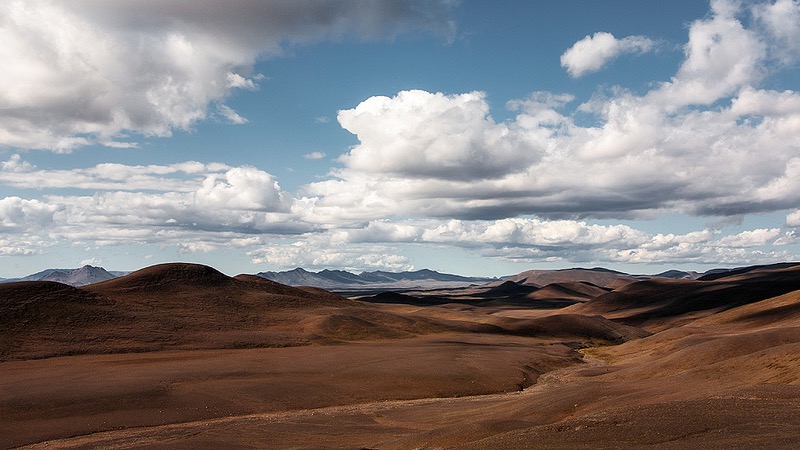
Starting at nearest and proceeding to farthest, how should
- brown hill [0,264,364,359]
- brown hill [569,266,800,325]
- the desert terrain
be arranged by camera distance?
the desert terrain
brown hill [0,264,364,359]
brown hill [569,266,800,325]

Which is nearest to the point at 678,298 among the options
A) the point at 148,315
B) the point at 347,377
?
the point at 148,315

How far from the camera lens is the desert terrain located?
2383 centimetres

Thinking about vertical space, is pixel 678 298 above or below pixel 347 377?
below

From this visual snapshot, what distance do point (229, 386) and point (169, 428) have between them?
431 inches

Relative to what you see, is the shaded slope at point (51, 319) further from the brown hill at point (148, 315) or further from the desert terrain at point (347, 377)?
the desert terrain at point (347, 377)

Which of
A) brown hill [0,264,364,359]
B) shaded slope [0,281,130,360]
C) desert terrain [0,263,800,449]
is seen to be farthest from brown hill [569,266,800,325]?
shaded slope [0,281,130,360]

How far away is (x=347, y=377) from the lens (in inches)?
2009

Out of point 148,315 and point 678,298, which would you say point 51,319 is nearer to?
point 148,315

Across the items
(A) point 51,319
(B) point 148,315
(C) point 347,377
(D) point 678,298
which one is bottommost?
(D) point 678,298

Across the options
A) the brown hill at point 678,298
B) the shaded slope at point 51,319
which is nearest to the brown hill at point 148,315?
the shaded slope at point 51,319

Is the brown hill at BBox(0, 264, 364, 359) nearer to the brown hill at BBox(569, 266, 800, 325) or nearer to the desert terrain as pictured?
the desert terrain

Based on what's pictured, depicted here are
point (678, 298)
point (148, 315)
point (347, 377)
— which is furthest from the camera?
point (678, 298)

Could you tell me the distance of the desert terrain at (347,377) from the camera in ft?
78.2

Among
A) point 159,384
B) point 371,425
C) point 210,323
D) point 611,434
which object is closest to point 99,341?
point 210,323
